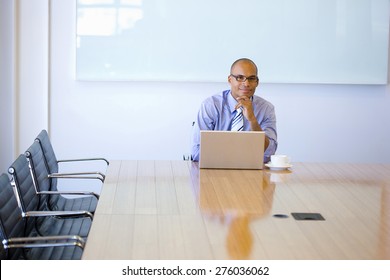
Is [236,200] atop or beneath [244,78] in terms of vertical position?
beneath

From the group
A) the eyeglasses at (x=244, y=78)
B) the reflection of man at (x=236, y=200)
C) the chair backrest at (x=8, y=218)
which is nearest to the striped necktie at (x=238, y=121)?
the eyeglasses at (x=244, y=78)

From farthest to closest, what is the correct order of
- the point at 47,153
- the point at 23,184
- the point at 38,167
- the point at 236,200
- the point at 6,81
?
1. the point at 6,81
2. the point at 47,153
3. the point at 38,167
4. the point at 23,184
5. the point at 236,200

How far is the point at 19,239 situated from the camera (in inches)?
133

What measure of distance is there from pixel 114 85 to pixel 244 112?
203 centimetres

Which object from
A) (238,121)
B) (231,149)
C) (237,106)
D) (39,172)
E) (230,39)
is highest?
(230,39)

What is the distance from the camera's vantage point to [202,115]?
18.1 feet

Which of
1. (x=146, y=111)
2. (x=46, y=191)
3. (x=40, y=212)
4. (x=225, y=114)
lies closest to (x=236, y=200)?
(x=40, y=212)

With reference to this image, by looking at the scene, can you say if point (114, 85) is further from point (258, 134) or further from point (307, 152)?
point (258, 134)

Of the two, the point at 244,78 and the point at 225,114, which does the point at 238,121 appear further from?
the point at 244,78

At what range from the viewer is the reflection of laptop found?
4.68 m

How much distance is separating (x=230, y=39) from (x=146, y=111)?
1.05 m

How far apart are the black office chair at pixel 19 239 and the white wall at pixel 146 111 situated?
3.05 metres

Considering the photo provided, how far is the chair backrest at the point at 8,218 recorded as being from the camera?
3.37m
